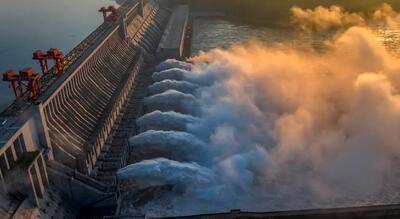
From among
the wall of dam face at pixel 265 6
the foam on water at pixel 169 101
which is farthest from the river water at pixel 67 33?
the foam on water at pixel 169 101

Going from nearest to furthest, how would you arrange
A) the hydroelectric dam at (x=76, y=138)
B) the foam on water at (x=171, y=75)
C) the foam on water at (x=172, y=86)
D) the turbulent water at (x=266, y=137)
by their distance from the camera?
the hydroelectric dam at (x=76, y=138)
the turbulent water at (x=266, y=137)
the foam on water at (x=172, y=86)
the foam on water at (x=171, y=75)

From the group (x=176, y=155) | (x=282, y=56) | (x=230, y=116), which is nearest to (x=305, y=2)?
(x=282, y=56)

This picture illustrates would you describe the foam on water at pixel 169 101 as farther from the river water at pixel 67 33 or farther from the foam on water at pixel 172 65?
the river water at pixel 67 33

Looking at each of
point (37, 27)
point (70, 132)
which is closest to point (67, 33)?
point (37, 27)

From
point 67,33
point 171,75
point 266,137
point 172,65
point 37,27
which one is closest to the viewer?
point 266,137

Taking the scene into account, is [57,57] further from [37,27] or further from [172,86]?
[37,27]

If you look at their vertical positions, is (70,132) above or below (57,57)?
below
